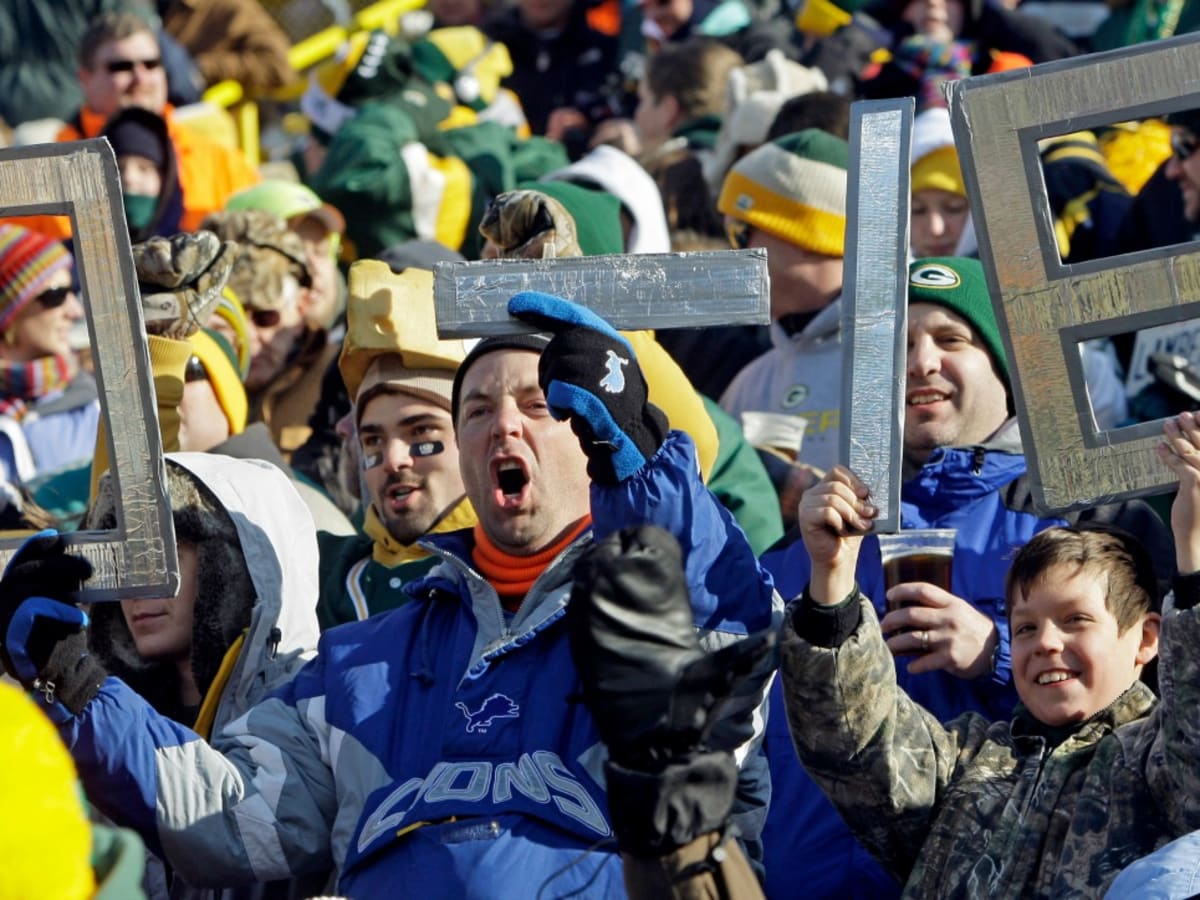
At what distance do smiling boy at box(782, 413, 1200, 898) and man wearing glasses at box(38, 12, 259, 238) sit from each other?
5.38 m

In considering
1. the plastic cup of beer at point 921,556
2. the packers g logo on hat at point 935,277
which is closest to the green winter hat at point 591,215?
the packers g logo on hat at point 935,277

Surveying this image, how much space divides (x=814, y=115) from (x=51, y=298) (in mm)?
2370

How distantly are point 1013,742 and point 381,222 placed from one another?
487cm

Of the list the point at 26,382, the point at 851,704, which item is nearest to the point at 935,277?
the point at 851,704

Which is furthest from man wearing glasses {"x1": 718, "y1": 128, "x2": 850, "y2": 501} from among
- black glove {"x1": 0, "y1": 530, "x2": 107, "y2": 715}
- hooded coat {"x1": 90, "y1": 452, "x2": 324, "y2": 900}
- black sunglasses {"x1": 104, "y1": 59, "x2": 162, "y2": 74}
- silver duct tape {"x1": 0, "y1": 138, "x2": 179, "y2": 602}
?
black sunglasses {"x1": 104, "y1": 59, "x2": 162, "y2": 74}

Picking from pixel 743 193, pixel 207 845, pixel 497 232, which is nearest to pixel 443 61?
pixel 743 193

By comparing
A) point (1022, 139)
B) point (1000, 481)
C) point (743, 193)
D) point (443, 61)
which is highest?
point (443, 61)

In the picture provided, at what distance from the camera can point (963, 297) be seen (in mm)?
5109

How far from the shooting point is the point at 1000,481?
15.9 ft

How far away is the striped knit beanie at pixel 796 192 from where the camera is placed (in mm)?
6477

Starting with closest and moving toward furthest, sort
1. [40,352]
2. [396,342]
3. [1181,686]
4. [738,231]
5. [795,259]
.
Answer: [1181,686] → [396,342] → [795,259] → [738,231] → [40,352]

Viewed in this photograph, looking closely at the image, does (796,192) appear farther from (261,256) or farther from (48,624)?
(48,624)

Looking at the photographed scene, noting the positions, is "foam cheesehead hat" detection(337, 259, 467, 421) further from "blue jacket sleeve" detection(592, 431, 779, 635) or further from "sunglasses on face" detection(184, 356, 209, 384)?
"blue jacket sleeve" detection(592, 431, 779, 635)

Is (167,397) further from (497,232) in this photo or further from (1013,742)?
(1013,742)
